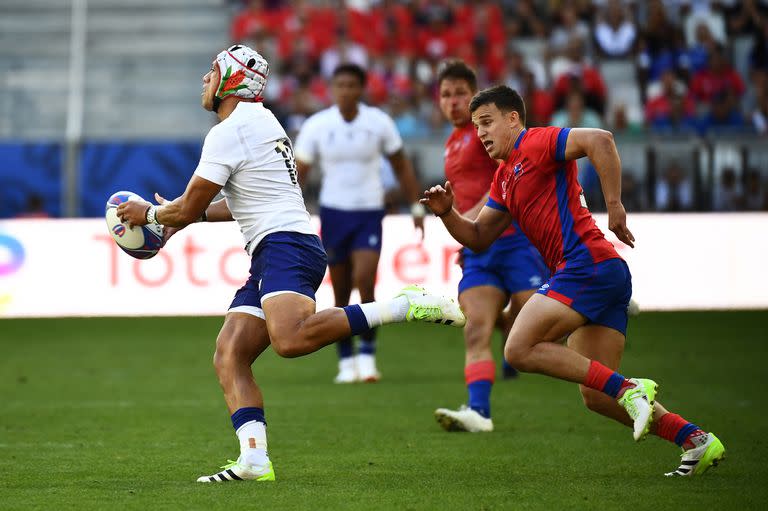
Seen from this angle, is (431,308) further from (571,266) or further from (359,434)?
(359,434)

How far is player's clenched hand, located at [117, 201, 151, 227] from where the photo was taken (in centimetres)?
693

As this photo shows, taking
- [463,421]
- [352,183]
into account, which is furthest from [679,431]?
[352,183]

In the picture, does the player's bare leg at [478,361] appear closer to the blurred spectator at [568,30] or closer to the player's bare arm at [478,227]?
the player's bare arm at [478,227]

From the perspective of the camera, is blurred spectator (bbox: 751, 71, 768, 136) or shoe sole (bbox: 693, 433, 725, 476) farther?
blurred spectator (bbox: 751, 71, 768, 136)

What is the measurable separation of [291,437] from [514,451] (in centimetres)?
151

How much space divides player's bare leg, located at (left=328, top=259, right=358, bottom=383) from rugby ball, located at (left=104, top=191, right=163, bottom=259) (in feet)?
15.2

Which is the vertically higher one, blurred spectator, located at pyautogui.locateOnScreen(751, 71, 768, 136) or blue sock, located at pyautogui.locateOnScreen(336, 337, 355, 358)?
blurred spectator, located at pyautogui.locateOnScreen(751, 71, 768, 136)

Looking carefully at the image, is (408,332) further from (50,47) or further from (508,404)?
(50,47)

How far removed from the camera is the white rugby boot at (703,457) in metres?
6.68

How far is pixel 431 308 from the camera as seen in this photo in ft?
22.8

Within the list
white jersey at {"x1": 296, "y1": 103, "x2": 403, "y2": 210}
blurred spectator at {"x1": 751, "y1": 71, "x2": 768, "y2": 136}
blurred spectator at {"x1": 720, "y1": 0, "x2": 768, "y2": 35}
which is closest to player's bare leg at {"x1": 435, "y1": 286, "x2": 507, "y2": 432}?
white jersey at {"x1": 296, "y1": 103, "x2": 403, "y2": 210}

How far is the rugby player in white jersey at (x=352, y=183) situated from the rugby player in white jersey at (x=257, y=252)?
4906mm

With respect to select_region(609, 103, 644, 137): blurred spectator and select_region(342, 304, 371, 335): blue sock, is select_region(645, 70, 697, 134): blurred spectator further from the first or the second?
select_region(342, 304, 371, 335): blue sock

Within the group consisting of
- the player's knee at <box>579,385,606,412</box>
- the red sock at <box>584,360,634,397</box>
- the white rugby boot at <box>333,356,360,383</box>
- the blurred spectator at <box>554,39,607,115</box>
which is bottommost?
the white rugby boot at <box>333,356,360,383</box>
